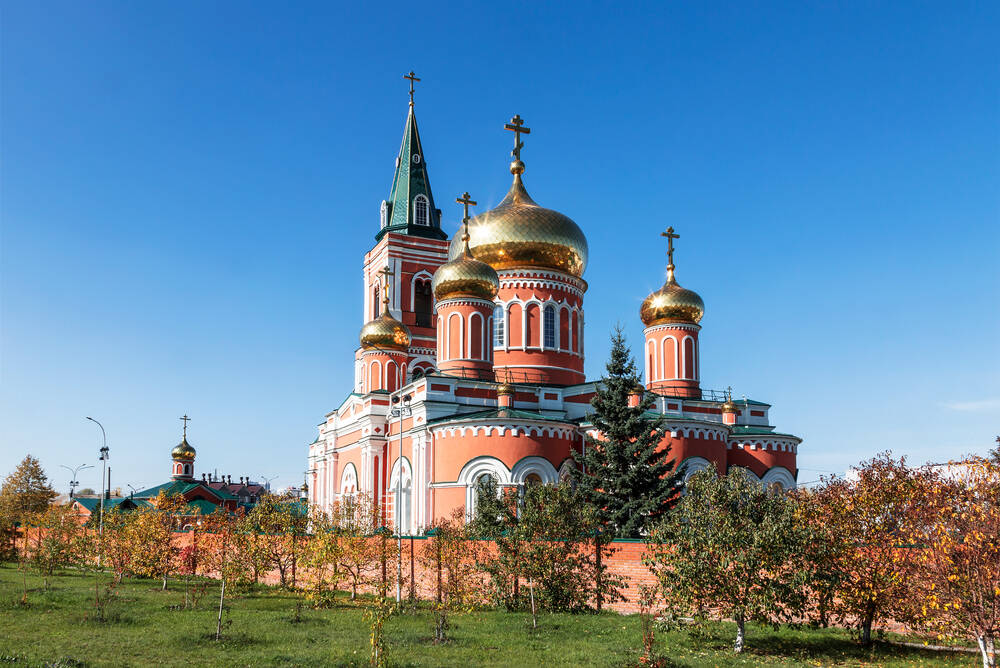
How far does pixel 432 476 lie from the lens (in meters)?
25.7

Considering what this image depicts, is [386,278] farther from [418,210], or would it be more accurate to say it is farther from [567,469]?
[567,469]

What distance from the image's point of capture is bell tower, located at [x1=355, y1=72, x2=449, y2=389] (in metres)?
40.3

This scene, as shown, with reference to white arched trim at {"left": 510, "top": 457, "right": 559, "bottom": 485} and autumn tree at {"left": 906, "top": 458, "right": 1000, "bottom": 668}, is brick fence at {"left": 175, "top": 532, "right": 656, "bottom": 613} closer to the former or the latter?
white arched trim at {"left": 510, "top": 457, "right": 559, "bottom": 485}

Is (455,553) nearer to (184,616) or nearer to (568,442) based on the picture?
(184,616)

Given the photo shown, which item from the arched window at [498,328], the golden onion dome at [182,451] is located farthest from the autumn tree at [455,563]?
the golden onion dome at [182,451]

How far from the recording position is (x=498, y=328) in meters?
31.2

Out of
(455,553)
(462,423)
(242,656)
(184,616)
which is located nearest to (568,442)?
(462,423)

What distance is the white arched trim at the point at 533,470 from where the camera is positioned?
24.4 metres

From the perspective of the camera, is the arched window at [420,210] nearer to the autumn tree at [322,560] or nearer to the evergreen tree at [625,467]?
the evergreen tree at [625,467]

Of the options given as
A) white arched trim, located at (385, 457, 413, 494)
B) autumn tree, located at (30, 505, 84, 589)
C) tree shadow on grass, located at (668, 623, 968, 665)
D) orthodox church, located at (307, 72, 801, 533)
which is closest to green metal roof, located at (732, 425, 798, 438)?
orthodox church, located at (307, 72, 801, 533)

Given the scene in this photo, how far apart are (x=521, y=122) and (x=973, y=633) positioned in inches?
1019

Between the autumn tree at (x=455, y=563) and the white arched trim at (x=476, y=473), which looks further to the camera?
the white arched trim at (x=476, y=473)

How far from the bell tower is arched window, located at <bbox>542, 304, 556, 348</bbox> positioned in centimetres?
942

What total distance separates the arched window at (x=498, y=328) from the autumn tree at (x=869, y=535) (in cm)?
1892
